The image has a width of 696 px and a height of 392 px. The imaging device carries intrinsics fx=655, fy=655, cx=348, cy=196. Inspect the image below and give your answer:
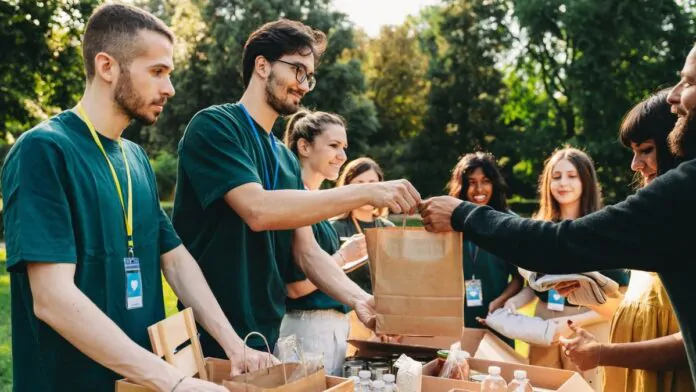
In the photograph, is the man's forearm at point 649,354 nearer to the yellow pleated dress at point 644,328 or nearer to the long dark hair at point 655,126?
the yellow pleated dress at point 644,328

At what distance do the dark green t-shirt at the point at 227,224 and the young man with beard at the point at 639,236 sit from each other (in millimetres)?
864

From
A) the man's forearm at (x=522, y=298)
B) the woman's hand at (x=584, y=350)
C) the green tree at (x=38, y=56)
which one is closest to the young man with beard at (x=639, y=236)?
the woman's hand at (x=584, y=350)

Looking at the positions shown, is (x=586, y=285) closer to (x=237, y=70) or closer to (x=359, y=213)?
(x=359, y=213)

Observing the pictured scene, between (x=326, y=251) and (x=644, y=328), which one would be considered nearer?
(x=644, y=328)

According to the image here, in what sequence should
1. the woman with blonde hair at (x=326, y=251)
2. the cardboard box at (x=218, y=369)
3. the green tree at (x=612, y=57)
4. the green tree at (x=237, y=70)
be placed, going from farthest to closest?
the green tree at (x=237, y=70), the green tree at (x=612, y=57), the woman with blonde hair at (x=326, y=251), the cardboard box at (x=218, y=369)

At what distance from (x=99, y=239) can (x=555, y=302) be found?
10.2 feet

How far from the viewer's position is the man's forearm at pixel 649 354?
2.58 m

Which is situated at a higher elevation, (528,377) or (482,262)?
(482,262)

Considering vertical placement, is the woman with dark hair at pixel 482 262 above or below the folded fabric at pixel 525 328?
above

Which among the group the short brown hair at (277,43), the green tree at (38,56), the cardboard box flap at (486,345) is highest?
the green tree at (38,56)

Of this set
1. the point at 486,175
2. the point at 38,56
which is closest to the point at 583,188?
the point at 486,175

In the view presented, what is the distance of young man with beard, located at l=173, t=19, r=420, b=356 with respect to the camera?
7.88 ft

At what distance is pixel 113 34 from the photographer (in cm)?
212

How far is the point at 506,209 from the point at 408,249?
292 centimetres
